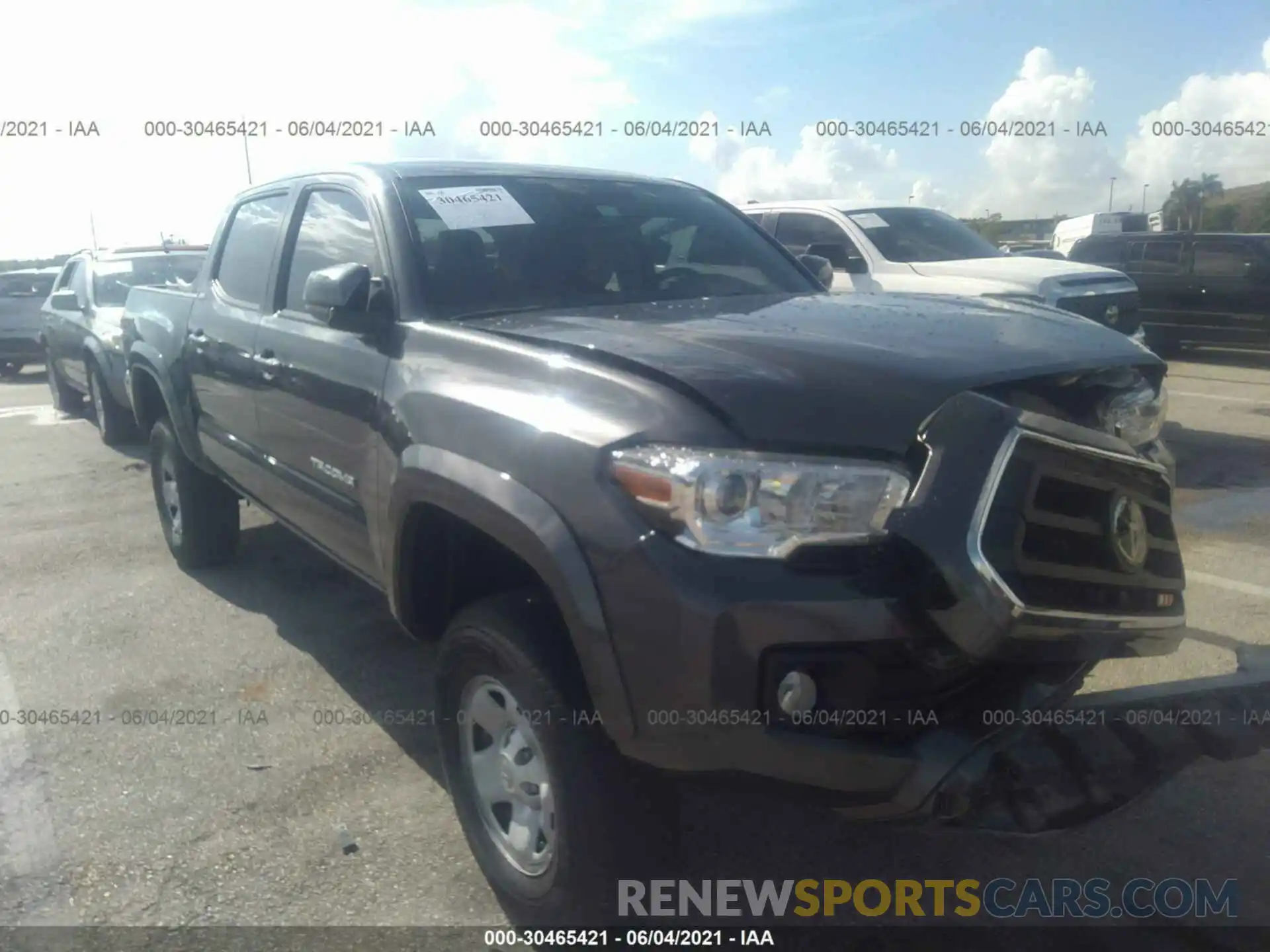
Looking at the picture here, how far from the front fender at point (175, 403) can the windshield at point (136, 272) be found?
452 cm

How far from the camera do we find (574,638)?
8.04 ft

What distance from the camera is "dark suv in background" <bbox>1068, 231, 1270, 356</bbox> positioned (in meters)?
13.6

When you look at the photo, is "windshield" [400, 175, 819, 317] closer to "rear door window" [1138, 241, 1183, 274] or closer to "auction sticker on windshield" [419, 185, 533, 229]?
"auction sticker on windshield" [419, 185, 533, 229]

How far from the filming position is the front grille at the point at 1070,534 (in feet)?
7.48

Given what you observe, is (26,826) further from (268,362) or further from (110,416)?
(110,416)

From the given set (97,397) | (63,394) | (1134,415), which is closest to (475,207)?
(1134,415)

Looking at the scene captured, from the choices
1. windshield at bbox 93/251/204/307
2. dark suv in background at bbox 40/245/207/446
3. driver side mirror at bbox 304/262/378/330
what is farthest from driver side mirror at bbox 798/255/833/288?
windshield at bbox 93/251/204/307

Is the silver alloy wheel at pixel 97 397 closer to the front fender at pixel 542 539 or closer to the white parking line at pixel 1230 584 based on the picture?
the front fender at pixel 542 539

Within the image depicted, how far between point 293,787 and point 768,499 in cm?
218

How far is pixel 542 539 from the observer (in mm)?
2479

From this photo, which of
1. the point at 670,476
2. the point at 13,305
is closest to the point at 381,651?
the point at 670,476

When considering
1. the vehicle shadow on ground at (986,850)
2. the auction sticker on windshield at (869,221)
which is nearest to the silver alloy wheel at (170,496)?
the vehicle shadow on ground at (986,850)

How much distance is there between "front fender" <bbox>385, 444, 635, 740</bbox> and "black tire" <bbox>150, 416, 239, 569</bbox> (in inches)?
122

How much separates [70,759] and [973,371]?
3226 mm
